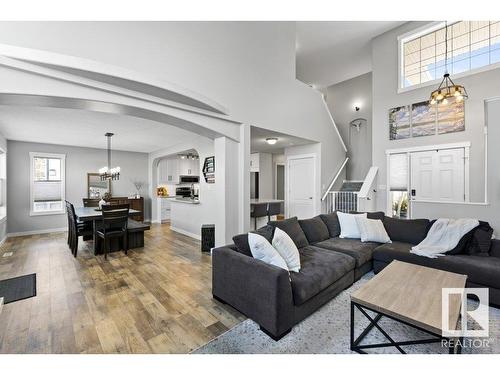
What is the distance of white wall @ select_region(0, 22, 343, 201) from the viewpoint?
7.81 ft

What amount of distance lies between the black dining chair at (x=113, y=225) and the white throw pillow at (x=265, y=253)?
3.17 metres

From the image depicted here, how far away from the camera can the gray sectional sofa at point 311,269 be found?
1979 millimetres

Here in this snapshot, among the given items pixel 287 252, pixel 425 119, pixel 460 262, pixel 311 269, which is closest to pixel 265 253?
pixel 287 252

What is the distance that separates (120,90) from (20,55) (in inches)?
→ 32.5

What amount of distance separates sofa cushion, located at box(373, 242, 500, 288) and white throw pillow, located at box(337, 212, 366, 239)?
19.9 inches

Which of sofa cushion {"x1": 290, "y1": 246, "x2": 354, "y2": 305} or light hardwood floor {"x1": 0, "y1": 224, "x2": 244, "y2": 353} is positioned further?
sofa cushion {"x1": 290, "y1": 246, "x2": 354, "y2": 305}

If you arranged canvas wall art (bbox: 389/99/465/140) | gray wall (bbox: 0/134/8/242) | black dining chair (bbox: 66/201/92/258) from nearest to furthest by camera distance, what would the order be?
black dining chair (bbox: 66/201/92/258) → canvas wall art (bbox: 389/99/465/140) → gray wall (bbox: 0/134/8/242)

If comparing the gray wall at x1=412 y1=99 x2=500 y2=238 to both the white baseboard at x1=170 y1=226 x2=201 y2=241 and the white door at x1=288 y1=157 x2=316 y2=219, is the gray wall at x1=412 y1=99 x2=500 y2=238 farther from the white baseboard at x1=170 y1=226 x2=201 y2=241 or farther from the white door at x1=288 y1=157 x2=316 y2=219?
the white baseboard at x1=170 y1=226 x2=201 y2=241

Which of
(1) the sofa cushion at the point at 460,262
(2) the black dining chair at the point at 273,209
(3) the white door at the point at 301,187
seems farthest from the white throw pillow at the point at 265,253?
(3) the white door at the point at 301,187

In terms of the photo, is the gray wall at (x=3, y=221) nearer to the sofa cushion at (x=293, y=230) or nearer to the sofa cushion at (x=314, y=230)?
the sofa cushion at (x=293, y=230)

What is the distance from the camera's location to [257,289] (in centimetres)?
207

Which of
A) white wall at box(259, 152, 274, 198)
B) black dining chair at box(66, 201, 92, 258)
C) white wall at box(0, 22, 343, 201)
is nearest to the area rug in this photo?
white wall at box(0, 22, 343, 201)
